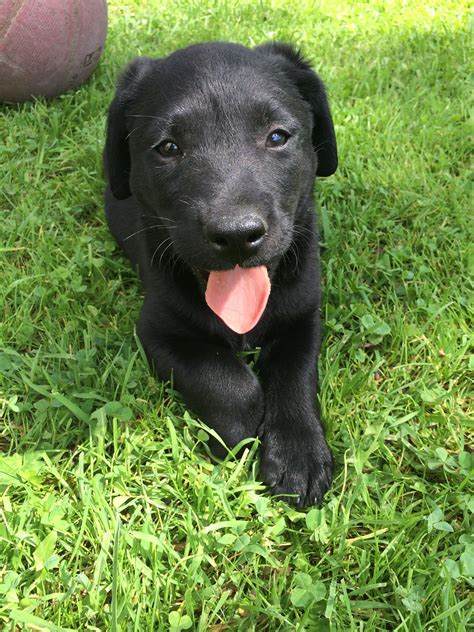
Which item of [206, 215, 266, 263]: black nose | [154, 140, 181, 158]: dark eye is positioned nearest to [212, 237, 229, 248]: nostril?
[206, 215, 266, 263]: black nose

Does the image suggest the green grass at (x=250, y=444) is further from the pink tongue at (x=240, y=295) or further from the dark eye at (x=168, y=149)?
the dark eye at (x=168, y=149)

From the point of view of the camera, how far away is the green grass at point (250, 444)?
5.46ft

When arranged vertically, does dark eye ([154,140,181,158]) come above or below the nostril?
above

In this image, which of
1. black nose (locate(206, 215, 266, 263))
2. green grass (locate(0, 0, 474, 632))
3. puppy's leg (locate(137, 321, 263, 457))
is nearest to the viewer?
green grass (locate(0, 0, 474, 632))

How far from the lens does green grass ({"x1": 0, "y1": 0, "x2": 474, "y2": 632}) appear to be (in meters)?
1.67

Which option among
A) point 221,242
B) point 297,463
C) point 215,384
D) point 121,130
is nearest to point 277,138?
point 221,242

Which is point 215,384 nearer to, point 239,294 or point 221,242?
point 239,294

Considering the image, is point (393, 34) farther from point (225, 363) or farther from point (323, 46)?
point (225, 363)

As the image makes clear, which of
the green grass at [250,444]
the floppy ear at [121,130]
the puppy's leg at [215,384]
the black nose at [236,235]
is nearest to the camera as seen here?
the green grass at [250,444]

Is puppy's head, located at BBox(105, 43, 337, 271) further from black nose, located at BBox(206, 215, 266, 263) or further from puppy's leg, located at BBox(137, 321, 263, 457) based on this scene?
puppy's leg, located at BBox(137, 321, 263, 457)

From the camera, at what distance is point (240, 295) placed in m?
2.14

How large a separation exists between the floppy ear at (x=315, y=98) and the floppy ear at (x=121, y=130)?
0.51 meters

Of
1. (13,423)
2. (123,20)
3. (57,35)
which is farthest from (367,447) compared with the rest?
(123,20)

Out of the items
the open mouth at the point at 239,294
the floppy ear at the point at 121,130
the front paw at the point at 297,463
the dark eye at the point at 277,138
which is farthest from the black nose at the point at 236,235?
the floppy ear at the point at 121,130
